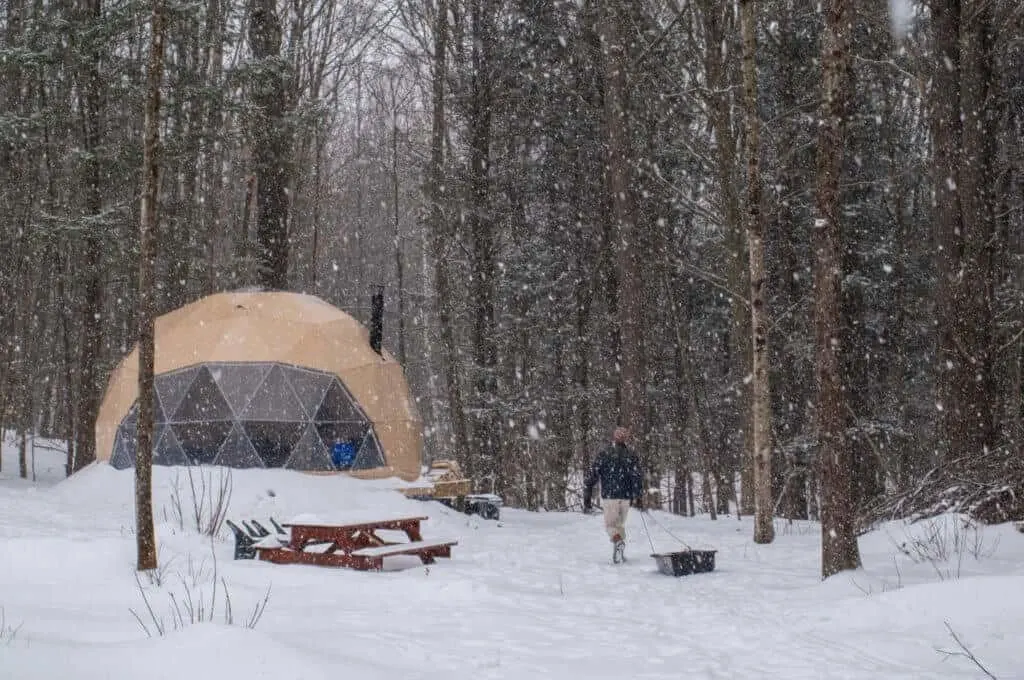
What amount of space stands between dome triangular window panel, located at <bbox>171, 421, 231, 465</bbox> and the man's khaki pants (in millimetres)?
7624

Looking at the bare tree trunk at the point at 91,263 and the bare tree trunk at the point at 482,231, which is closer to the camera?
the bare tree trunk at the point at 91,263

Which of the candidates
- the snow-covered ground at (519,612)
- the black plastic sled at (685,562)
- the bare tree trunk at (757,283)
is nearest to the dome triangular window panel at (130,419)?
the snow-covered ground at (519,612)

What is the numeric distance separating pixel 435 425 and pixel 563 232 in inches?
559

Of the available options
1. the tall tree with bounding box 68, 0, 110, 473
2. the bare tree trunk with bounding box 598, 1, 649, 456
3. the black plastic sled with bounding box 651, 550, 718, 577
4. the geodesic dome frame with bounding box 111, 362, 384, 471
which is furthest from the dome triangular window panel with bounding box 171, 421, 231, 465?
the black plastic sled with bounding box 651, 550, 718, 577

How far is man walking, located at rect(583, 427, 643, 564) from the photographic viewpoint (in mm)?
11164

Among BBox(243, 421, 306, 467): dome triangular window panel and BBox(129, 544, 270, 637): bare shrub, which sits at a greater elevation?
BBox(243, 421, 306, 467): dome triangular window panel

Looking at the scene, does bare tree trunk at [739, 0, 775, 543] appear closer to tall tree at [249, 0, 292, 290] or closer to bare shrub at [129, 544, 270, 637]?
bare shrub at [129, 544, 270, 637]

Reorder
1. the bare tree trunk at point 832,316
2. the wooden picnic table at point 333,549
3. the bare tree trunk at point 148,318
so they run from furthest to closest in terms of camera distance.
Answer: the wooden picnic table at point 333,549 < the bare tree trunk at point 832,316 < the bare tree trunk at point 148,318

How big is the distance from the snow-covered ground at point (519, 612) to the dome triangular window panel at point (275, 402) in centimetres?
376

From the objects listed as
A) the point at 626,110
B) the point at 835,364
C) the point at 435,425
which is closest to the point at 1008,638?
the point at 835,364

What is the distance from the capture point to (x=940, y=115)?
37.7 ft

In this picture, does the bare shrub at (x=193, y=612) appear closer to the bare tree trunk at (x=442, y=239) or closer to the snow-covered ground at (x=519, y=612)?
the snow-covered ground at (x=519, y=612)

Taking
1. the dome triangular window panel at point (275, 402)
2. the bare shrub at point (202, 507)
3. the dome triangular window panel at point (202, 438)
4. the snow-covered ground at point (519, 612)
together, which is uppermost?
the dome triangular window panel at point (275, 402)

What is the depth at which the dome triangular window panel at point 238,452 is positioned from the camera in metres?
15.3
